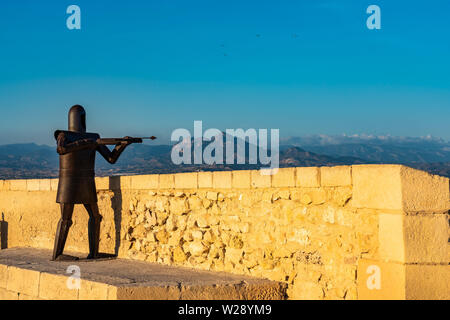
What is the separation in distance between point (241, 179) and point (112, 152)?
2039 mm

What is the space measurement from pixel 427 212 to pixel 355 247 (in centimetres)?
75

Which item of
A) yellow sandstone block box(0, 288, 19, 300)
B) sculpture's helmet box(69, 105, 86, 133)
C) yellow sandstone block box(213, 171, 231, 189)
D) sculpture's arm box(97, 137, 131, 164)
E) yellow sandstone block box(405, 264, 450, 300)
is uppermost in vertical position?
sculpture's helmet box(69, 105, 86, 133)

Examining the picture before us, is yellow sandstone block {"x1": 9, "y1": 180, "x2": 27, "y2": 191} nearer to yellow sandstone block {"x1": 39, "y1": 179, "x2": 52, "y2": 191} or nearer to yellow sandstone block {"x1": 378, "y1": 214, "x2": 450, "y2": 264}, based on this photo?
yellow sandstone block {"x1": 39, "y1": 179, "x2": 52, "y2": 191}

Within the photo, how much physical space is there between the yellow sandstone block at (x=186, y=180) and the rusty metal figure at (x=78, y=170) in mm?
830

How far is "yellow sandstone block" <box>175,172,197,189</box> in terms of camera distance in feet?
21.8

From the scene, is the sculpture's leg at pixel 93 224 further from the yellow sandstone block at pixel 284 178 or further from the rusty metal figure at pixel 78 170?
the yellow sandstone block at pixel 284 178

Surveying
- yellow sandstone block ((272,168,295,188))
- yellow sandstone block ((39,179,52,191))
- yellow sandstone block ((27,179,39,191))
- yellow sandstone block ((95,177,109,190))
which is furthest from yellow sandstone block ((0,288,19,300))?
yellow sandstone block ((272,168,295,188))

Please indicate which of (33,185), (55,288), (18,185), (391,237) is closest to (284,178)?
(391,237)

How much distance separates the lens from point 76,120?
7039mm

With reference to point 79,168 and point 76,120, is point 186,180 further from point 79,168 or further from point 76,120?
point 76,120

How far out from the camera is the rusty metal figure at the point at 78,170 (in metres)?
6.93

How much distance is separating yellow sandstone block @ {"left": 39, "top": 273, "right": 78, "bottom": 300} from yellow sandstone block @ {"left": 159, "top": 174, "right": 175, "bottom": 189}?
1868 millimetres

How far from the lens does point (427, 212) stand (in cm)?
469
